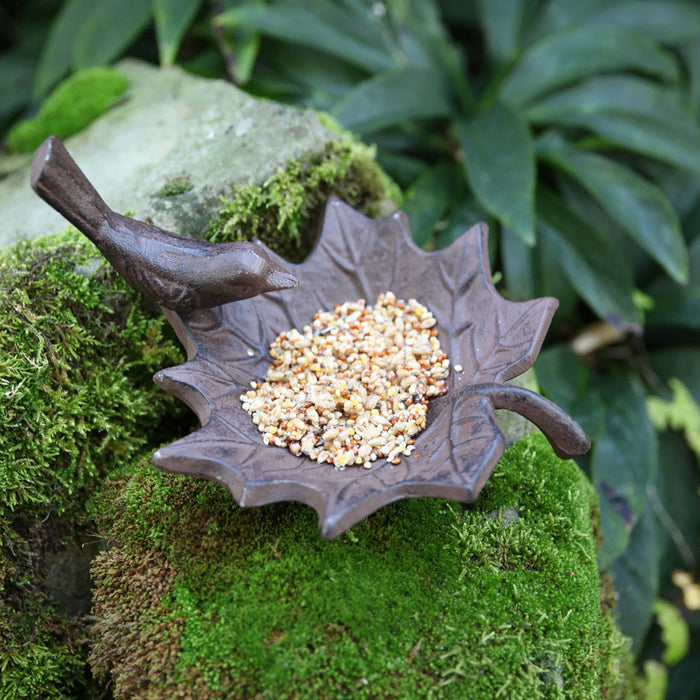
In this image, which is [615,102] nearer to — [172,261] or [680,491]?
[680,491]

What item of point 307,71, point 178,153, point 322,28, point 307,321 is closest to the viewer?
point 307,321

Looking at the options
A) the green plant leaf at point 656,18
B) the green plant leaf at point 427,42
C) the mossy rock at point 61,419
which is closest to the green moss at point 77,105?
the mossy rock at point 61,419

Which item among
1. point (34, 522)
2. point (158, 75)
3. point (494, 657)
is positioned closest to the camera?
point (494, 657)

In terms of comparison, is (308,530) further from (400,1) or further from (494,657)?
(400,1)

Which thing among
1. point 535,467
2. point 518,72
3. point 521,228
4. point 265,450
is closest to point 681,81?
point 518,72

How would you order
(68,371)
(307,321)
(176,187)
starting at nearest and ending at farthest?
(68,371)
(307,321)
(176,187)

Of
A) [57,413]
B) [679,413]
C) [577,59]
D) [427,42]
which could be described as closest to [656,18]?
[577,59]

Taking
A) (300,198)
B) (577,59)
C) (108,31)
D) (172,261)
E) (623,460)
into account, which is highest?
(108,31)
